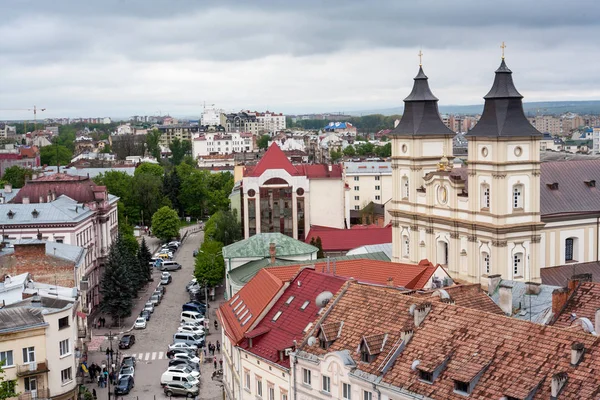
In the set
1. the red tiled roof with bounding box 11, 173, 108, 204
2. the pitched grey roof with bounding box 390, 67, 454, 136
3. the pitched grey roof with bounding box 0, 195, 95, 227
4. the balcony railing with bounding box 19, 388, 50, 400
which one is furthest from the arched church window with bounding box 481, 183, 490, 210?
the red tiled roof with bounding box 11, 173, 108, 204

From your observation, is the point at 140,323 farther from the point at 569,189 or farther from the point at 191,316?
the point at 569,189

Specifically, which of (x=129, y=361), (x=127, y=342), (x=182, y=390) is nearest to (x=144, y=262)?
(x=127, y=342)

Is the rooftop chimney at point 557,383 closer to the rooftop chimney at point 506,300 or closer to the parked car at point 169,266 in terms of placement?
the rooftop chimney at point 506,300

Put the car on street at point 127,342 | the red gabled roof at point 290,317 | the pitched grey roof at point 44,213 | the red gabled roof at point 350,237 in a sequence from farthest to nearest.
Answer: the red gabled roof at point 350,237 → the pitched grey roof at point 44,213 → the car on street at point 127,342 → the red gabled roof at point 290,317

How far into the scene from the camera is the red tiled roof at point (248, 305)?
136 ft

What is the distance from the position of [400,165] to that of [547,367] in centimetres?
4112

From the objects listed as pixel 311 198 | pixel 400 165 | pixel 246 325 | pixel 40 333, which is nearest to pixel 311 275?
pixel 246 325

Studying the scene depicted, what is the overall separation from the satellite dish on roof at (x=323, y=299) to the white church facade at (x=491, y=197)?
23.2m

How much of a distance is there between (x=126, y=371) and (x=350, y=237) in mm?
35362

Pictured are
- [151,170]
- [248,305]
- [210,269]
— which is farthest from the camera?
[151,170]

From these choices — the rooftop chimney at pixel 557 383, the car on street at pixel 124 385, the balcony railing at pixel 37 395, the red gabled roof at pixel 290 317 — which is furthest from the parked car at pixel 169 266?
the rooftop chimney at pixel 557 383

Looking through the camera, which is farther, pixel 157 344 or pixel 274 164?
pixel 274 164

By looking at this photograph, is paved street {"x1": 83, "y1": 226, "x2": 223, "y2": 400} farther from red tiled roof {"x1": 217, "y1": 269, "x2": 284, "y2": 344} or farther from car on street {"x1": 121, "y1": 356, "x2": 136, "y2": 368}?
red tiled roof {"x1": 217, "y1": 269, "x2": 284, "y2": 344}

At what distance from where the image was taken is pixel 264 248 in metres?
64.1
